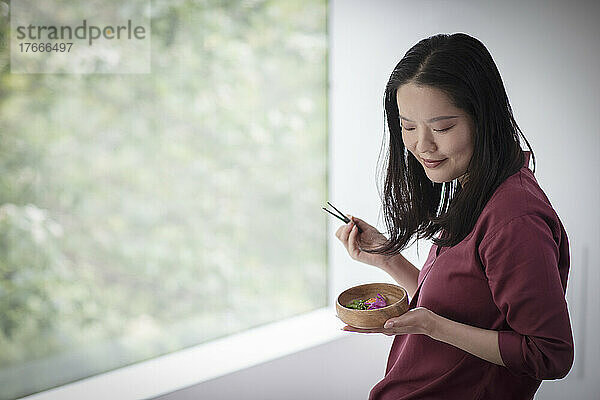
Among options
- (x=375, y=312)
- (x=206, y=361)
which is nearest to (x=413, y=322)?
(x=375, y=312)

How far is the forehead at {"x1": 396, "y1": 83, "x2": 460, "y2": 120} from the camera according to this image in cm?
113

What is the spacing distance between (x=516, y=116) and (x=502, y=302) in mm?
877

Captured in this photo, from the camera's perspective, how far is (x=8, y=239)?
1796mm

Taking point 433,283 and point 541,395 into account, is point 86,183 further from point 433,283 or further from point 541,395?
point 541,395

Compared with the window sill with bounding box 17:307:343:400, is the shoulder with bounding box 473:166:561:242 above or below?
above

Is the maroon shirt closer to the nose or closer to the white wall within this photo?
the nose

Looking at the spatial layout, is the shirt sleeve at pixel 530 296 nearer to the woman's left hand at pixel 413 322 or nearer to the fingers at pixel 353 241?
the woman's left hand at pixel 413 322

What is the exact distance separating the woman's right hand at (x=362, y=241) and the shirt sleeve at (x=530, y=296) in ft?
1.35

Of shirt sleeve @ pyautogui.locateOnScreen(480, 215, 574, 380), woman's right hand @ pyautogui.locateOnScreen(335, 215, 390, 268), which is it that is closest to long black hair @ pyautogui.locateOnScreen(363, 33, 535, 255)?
shirt sleeve @ pyautogui.locateOnScreen(480, 215, 574, 380)

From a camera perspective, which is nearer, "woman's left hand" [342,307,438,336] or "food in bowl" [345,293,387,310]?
"woman's left hand" [342,307,438,336]

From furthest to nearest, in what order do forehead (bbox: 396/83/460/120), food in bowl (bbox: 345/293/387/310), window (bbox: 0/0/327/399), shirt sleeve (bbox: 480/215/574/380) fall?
window (bbox: 0/0/327/399)
food in bowl (bbox: 345/293/387/310)
forehead (bbox: 396/83/460/120)
shirt sleeve (bbox: 480/215/574/380)

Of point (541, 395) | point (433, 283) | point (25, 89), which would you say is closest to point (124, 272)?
point (25, 89)

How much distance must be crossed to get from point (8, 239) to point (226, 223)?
2.37 ft

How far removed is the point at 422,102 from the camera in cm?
115
